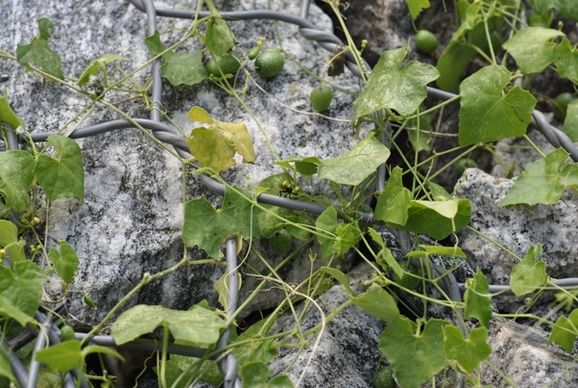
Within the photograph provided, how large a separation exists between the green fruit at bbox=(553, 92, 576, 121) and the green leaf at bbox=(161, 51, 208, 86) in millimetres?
803

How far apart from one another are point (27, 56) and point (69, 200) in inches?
11.4

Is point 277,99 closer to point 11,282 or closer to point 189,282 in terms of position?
point 189,282

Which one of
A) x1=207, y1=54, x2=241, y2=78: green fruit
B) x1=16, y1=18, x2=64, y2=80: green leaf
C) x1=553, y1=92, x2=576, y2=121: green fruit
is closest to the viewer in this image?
x1=16, y1=18, x2=64, y2=80: green leaf

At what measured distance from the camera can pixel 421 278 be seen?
1459 mm

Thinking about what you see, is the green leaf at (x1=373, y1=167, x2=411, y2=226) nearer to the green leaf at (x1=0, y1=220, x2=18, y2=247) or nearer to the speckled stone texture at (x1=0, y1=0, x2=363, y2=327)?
the speckled stone texture at (x1=0, y1=0, x2=363, y2=327)

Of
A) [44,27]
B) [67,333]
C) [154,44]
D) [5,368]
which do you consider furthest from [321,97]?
[5,368]

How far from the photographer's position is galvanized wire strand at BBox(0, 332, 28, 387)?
1.25 m

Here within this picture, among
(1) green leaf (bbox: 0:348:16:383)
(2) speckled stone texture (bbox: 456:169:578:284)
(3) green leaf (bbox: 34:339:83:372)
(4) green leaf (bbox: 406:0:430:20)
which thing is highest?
(4) green leaf (bbox: 406:0:430:20)

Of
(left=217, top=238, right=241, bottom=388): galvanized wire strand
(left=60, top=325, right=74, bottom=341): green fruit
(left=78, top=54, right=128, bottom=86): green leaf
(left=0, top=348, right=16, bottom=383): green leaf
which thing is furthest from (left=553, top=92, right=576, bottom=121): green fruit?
(left=0, top=348, right=16, bottom=383): green leaf

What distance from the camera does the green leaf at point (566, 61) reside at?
1.74 metres

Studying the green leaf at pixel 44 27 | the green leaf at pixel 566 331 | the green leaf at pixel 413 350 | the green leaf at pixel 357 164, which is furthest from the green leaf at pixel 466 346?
the green leaf at pixel 44 27

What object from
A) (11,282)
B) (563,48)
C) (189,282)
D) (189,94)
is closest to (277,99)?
(189,94)

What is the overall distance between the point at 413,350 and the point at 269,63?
67 cm

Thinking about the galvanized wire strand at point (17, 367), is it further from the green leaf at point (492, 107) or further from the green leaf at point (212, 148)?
the green leaf at point (492, 107)
